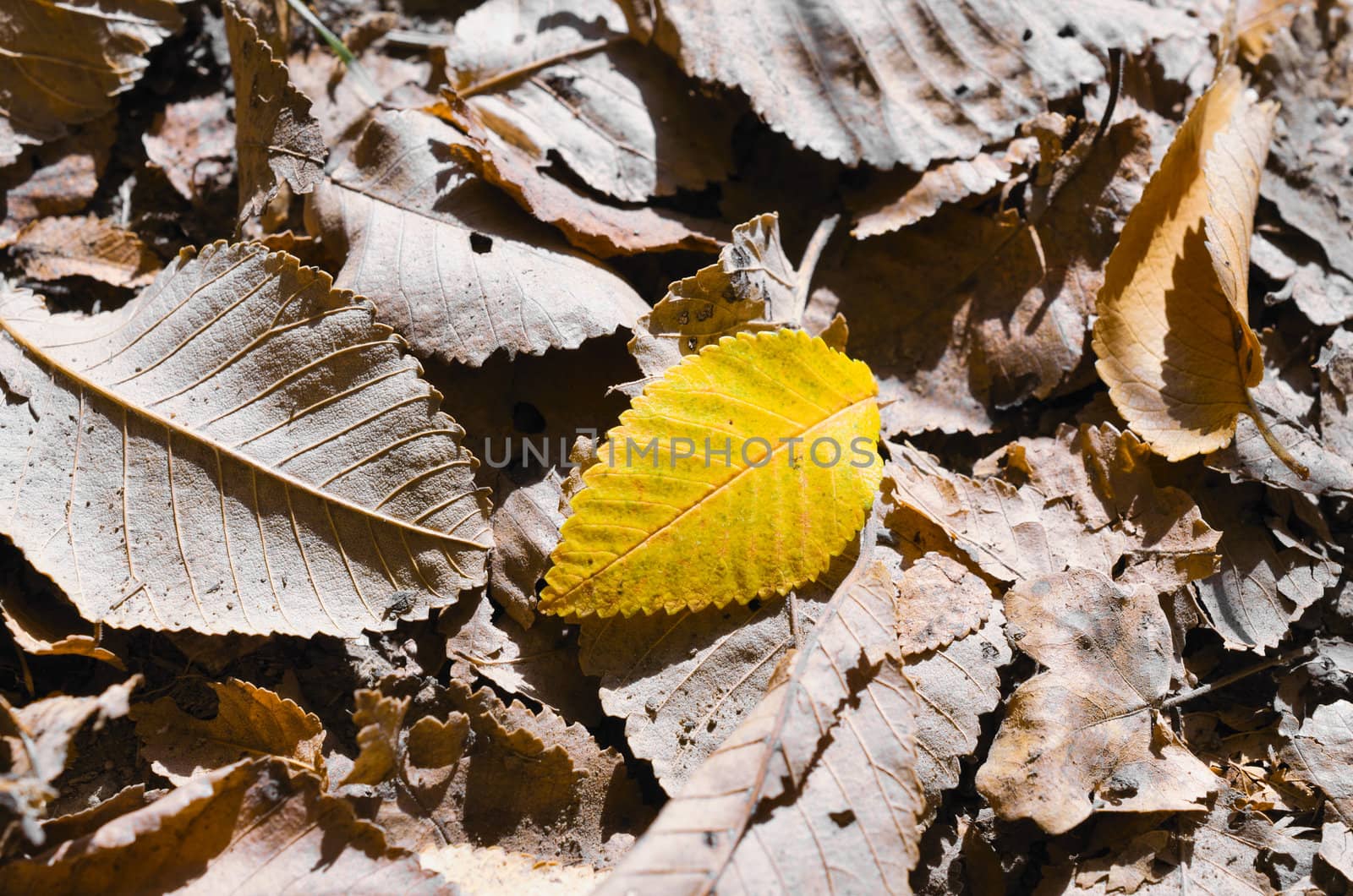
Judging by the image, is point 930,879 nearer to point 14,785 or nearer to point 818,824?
point 818,824

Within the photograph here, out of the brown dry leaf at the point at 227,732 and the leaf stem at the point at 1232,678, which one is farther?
the leaf stem at the point at 1232,678

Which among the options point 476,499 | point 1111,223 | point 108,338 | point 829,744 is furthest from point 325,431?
point 1111,223

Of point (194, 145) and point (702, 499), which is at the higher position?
point (194, 145)

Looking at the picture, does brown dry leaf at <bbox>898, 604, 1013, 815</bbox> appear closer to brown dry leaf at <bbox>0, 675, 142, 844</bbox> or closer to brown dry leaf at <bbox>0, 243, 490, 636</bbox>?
brown dry leaf at <bbox>0, 243, 490, 636</bbox>

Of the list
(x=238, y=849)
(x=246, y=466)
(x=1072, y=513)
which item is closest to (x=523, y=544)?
(x=246, y=466)

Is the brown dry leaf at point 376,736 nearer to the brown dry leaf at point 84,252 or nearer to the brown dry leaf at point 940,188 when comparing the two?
the brown dry leaf at point 84,252

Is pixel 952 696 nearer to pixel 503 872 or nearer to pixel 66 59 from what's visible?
pixel 503 872

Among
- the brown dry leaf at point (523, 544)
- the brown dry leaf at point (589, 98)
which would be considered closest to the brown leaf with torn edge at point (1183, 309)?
the brown dry leaf at point (589, 98)
